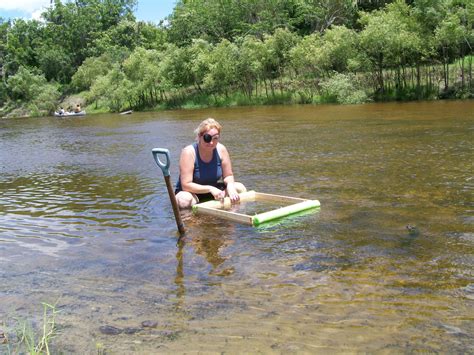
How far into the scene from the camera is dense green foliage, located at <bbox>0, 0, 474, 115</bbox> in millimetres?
41594

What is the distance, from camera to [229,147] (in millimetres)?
18969

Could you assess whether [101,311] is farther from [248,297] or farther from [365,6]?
[365,6]

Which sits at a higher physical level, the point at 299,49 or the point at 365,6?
the point at 365,6

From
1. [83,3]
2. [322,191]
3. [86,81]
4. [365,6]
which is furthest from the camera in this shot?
[83,3]

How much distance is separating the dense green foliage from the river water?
105 ft

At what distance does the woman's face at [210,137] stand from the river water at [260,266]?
1.21 m

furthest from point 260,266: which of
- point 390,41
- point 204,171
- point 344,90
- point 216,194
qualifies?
point 344,90

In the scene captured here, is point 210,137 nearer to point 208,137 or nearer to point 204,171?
point 208,137

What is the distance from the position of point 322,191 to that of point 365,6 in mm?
70180

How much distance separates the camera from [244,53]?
55438mm

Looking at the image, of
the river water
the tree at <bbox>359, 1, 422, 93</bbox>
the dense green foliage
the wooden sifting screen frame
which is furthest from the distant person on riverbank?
the tree at <bbox>359, 1, 422, 93</bbox>

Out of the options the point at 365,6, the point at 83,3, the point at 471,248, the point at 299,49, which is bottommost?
the point at 471,248

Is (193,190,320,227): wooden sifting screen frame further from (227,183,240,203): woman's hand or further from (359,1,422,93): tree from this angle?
(359,1,422,93): tree

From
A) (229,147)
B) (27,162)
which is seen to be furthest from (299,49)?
(27,162)
